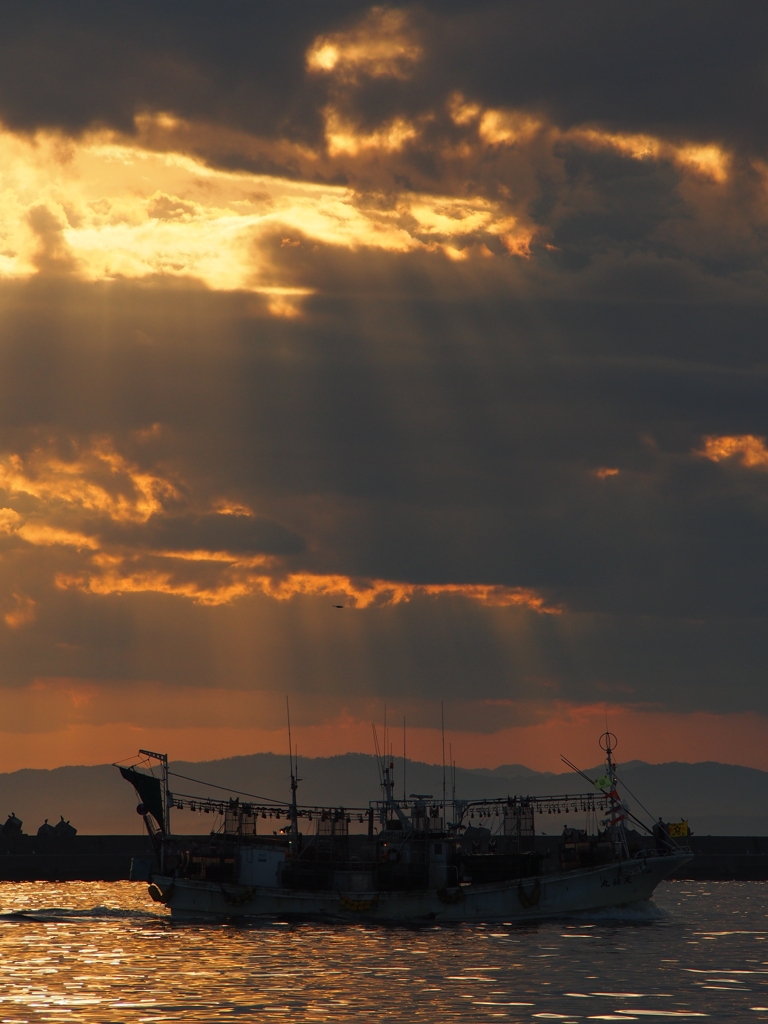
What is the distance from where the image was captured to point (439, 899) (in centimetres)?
8669

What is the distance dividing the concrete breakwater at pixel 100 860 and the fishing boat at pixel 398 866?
3264 centimetres

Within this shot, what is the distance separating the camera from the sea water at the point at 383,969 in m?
50.0

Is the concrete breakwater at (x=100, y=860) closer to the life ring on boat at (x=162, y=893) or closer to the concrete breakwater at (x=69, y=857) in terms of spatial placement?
the concrete breakwater at (x=69, y=857)

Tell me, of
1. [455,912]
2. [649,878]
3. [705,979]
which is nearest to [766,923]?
[649,878]

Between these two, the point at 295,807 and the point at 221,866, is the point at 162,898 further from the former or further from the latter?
the point at 295,807

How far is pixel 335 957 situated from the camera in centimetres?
6775

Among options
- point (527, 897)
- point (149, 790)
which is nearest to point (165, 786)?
point (149, 790)

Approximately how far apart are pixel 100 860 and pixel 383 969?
6903cm

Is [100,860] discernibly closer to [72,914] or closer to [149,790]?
[149,790]

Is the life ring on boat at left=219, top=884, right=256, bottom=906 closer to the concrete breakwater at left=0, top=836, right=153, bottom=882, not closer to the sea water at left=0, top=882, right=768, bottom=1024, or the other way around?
the sea water at left=0, top=882, right=768, bottom=1024

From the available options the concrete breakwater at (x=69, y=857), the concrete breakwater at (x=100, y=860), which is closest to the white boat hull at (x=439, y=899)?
the concrete breakwater at (x=100, y=860)

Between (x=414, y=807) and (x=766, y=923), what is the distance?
21571mm

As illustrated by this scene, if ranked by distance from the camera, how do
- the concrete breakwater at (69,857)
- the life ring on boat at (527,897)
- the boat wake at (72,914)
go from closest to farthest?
the boat wake at (72,914)
the life ring on boat at (527,897)
the concrete breakwater at (69,857)

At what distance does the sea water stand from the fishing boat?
223 centimetres
